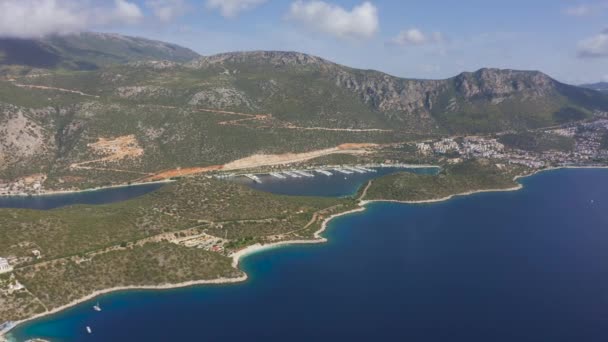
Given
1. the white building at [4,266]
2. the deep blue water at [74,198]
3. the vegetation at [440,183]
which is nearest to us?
the white building at [4,266]

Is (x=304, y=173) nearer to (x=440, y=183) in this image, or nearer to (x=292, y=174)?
(x=292, y=174)

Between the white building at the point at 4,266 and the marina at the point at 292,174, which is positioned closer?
the white building at the point at 4,266

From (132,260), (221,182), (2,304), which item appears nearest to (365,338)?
(132,260)

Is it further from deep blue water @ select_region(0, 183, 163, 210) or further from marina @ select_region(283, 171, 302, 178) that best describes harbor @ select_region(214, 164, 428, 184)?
deep blue water @ select_region(0, 183, 163, 210)

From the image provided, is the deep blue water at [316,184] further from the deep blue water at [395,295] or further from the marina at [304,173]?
the deep blue water at [395,295]

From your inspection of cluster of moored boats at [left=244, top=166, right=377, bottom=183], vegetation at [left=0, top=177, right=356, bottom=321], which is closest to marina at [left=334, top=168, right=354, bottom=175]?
cluster of moored boats at [left=244, top=166, right=377, bottom=183]

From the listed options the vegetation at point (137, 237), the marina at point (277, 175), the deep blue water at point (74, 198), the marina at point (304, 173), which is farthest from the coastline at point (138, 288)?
the marina at point (304, 173)
